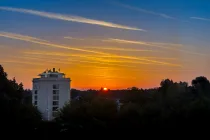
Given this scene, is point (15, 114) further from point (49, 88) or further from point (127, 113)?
point (49, 88)

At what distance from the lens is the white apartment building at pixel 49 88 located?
171ft

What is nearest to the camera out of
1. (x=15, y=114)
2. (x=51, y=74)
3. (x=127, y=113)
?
(x=127, y=113)

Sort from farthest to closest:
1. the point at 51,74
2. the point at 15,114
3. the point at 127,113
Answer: the point at 51,74, the point at 15,114, the point at 127,113

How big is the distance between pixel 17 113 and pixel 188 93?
10.9 meters

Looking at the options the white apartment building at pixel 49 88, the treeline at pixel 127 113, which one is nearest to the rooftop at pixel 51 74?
the white apartment building at pixel 49 88

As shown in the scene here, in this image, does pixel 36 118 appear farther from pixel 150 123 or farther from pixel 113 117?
pixel 150 123

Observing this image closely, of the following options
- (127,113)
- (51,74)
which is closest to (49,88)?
(51,74)

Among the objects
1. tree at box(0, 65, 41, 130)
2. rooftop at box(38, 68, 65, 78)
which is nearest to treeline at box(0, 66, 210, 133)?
tree at box(0, 65, 41, 130)

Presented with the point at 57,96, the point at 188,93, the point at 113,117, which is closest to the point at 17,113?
the point at 113,117

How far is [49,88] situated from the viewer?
5284 centimetres

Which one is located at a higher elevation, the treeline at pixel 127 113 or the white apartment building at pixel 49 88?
the white apartment building at pixel 49 88

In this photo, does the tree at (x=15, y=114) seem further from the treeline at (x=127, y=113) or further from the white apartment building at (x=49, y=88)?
the white apartment building at (x=49, y=88)

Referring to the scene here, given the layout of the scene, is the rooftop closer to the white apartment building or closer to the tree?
the white apartment building

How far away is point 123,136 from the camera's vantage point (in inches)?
952
